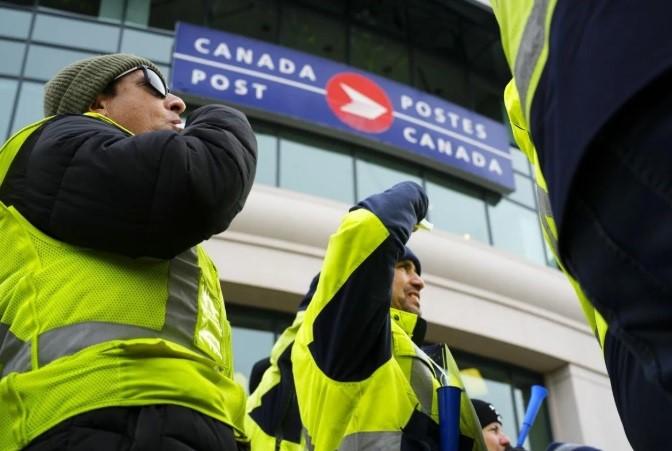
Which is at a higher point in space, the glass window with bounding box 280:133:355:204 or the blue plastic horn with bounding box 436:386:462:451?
the glass window with bounding box 280:133:355:204

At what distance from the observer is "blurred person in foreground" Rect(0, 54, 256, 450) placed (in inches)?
61.2

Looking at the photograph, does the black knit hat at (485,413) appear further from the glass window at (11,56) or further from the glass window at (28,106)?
the glass window at (11,56)

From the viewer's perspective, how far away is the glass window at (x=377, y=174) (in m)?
11.8

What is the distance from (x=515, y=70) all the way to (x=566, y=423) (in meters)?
11.0

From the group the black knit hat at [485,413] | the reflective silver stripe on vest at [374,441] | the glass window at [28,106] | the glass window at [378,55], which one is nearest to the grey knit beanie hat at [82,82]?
the reflective silver stripe on vest at [374,441]

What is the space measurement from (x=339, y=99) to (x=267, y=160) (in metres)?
1.69

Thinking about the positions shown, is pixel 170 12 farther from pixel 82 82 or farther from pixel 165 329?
pixel 165 329

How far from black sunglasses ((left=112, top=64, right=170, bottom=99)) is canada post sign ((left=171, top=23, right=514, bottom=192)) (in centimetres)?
911

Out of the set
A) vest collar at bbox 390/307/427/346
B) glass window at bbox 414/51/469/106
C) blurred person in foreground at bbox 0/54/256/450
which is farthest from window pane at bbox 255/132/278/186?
blurred person in foreground at bbox 0/54/256/450

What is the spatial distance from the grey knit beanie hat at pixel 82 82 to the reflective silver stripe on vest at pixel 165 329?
574 millimetres

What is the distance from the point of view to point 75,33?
11.8 m

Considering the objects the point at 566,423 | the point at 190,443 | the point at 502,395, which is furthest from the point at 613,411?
the point at 190,443

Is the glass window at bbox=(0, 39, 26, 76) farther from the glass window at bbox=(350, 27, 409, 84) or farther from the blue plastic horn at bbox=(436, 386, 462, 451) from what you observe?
the blue plastic horn at bbox=(436, 386, 462, 451)

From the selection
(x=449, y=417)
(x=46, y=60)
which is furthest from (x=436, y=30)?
(x=449, y=417)
